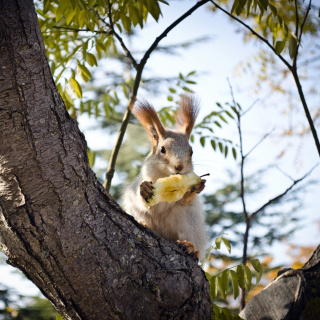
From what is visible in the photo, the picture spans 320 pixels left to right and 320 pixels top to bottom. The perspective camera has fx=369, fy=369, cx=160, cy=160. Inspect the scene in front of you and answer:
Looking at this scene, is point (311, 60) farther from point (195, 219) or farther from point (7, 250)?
point (7, 250)

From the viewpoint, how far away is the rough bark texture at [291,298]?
2260mm

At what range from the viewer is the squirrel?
302 cm

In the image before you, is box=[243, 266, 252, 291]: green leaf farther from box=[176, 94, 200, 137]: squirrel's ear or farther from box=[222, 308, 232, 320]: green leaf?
box=[176, 94, 200, 137]: squirrel's ear

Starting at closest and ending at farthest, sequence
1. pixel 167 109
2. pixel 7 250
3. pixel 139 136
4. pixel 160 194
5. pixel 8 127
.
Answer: pixel 8 127, pixel 7 250, pixel 160 194, pixel 167 109, pixel 139 136

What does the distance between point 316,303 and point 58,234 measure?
1574 mm

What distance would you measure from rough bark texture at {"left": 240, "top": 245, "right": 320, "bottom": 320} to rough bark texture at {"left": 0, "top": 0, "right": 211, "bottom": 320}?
575mm

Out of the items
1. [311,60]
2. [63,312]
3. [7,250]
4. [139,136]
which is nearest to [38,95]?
[7,250]

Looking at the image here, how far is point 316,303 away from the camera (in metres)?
2.22

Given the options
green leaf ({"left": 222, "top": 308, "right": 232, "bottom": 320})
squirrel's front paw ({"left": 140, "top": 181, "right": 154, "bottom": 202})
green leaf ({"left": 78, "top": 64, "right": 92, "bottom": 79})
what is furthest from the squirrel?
green leaf ({"left": 78, "top": 64, "right": 92, "bottom": 79})

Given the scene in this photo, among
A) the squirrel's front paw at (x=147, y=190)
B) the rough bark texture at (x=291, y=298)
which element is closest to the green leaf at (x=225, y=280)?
the rough bark texture at (x=291, y=298)

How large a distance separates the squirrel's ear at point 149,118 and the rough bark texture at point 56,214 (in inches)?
61.6

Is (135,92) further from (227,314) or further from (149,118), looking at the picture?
(227,314)

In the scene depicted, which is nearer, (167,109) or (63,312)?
(63,312)

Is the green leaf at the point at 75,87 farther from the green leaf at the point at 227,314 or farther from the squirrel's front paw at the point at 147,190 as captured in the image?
the green leaf at the point at 227,314
